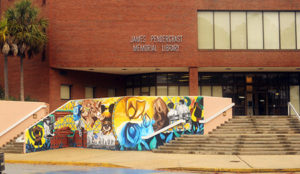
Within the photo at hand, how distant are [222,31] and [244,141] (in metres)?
12.9

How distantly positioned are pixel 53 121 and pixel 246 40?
15.9 meters

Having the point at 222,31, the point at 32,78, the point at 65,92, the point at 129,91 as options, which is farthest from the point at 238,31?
the point at 32,78

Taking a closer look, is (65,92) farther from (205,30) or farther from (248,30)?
(248,30)

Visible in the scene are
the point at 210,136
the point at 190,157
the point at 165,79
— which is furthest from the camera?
the point at 165,79

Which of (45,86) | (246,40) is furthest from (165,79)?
(45,86)

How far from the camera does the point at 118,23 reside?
108 feet

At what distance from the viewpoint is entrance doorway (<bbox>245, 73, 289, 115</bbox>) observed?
35844 millimetres

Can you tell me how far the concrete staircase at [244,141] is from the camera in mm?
21359

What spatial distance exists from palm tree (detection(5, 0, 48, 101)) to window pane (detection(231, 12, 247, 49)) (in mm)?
14253

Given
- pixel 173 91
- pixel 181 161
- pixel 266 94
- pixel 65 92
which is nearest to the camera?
pixel 181 161

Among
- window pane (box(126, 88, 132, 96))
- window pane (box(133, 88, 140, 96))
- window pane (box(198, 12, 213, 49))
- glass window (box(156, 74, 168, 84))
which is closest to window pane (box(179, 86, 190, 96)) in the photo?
glass window (box(156, 74, 168, 84))

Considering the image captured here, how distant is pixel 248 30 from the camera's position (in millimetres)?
33125

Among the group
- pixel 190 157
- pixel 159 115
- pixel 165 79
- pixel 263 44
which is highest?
pixel 263 44

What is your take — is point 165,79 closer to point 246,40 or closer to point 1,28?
point 246,40
